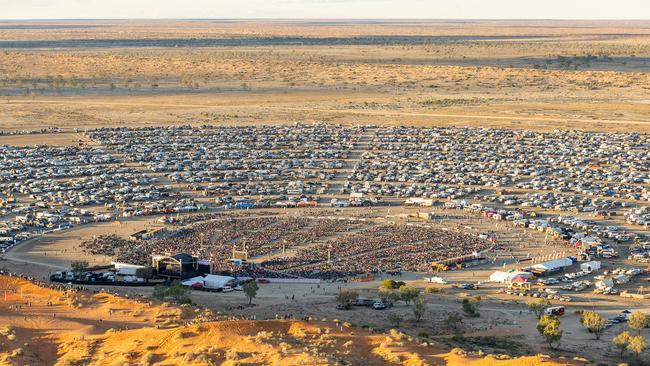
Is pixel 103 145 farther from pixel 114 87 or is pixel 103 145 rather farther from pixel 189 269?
pixel 114 87

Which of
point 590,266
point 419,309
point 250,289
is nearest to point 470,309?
point 419,309

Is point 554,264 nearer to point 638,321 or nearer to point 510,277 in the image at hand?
point 510,277

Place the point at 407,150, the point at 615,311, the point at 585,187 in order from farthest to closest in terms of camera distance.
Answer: the point at 407,150, the point at 585,187, the point at 615,311

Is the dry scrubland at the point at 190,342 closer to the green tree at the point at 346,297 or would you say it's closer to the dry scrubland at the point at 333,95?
the green tree at the point at 346,297

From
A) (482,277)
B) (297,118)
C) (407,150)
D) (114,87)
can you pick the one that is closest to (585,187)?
(407,150)

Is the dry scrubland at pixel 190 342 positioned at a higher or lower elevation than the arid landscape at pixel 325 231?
higher

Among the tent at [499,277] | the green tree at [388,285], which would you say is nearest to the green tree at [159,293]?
the green tree at [388,285]

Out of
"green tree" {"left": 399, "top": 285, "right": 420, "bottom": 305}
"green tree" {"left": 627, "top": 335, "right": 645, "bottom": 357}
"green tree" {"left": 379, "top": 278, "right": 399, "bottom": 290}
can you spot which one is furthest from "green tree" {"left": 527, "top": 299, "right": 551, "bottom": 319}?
"green tree" {"left": 379, "top": 278, "right": 399, "bottom": 290}
